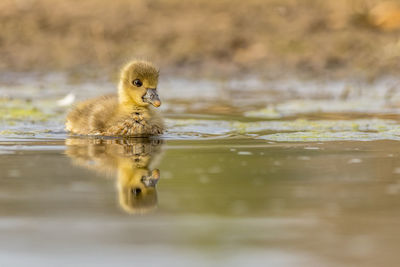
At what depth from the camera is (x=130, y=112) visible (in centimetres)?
898

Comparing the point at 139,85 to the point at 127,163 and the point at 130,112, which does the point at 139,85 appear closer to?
the point at 130,112

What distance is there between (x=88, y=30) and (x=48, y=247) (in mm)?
13222

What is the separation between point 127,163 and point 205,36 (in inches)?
402

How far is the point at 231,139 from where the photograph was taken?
874 cm

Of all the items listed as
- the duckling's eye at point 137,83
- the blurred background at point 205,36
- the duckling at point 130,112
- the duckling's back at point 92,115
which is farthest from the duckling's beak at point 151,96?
the blurred background at point 205,36

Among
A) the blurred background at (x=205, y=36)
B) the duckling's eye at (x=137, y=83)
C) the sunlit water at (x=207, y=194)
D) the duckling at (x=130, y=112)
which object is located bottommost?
the sunlit water at (x=207, y=194)

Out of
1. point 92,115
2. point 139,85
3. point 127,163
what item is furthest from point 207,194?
point 92,115

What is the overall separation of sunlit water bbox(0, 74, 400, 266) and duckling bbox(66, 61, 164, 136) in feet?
0.66

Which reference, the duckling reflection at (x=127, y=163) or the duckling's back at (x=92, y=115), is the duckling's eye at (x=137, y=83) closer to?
the duckling's back at (x=92, y=115)

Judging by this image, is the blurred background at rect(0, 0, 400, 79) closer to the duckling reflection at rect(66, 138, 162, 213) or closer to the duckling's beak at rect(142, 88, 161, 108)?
the duckling's beak at rect(142, 88, 161, 108)

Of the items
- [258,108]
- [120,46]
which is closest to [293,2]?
[120,46]

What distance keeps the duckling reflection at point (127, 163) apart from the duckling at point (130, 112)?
0.19 metres

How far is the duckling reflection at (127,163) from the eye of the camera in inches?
226

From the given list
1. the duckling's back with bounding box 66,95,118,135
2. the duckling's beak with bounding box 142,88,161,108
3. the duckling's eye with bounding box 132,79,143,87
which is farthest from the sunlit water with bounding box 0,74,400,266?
the duckling's eye with bounding box 132,79,143,87
